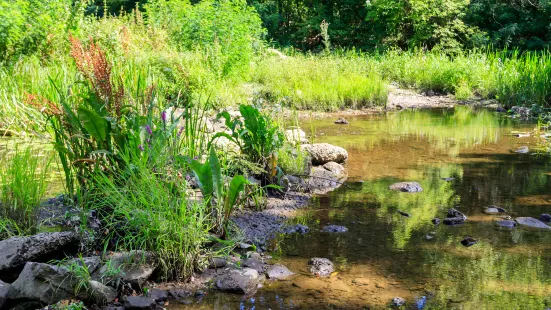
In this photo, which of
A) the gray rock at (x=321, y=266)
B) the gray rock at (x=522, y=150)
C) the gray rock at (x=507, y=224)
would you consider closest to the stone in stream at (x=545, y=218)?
the gray rock at (x=507, y=224)

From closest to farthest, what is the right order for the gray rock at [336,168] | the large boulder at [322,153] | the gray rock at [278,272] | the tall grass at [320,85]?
the gray rock at [278,272]
the gray rock at [336,168]
the large boulder at [322,153]
the tall grass at [320,85]

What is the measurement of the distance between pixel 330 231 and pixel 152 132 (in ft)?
5.66

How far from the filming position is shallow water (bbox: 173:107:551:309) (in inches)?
140

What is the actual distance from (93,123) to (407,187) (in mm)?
3412

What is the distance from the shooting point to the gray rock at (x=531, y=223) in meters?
4.83

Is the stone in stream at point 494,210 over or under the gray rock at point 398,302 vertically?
under

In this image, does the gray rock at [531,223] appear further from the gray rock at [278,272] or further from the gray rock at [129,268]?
the gray rock at [129,268]

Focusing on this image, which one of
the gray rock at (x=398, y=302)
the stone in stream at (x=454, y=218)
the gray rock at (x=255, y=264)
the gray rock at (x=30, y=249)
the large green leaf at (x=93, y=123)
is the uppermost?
the large green leaf at (x=93, y=123)

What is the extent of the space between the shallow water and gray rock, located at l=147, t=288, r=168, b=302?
18cm

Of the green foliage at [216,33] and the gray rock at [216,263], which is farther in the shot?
the green foliage at [216,33]

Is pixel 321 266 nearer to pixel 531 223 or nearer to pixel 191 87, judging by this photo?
pixel 531 223

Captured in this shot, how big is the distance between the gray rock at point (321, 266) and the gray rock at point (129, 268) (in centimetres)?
110

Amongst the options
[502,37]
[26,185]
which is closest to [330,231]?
[26,185]

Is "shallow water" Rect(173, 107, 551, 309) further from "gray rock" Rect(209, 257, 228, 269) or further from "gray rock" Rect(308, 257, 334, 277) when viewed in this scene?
"gray rock" Rect(209, 257, 228, 269)
